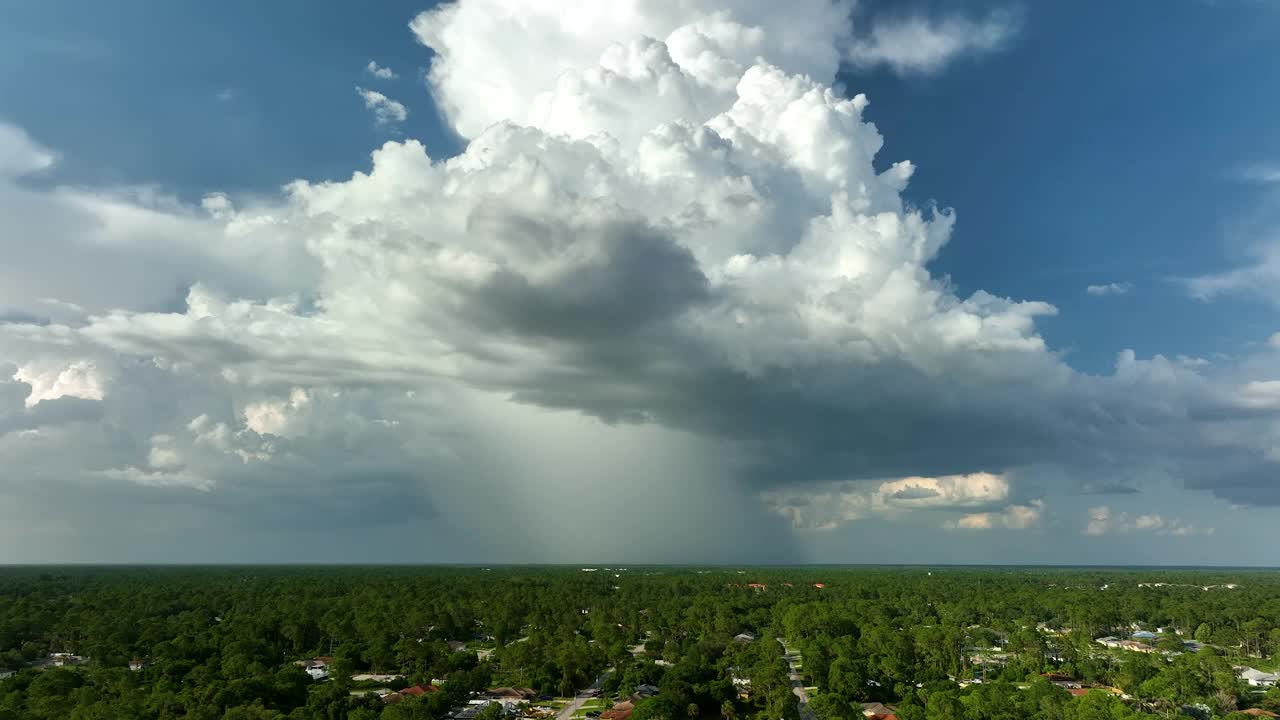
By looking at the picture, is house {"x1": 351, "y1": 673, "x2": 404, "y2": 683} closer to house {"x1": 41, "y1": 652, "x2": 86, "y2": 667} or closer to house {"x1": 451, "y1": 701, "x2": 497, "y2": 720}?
house {"x1": 451, "y1": 701, "x2": 497, "y2": 720}

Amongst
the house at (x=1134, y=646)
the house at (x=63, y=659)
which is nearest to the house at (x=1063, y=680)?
the house at (x=1134, y=646)

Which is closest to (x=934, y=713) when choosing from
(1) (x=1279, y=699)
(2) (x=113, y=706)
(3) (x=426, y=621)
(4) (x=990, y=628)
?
(1) (x=1279, y=699)

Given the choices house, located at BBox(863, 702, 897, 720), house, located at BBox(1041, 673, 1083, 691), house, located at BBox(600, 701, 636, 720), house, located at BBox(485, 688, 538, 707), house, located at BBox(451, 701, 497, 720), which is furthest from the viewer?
Answer: house, located at BBox(1041, 673, 1083, 691)

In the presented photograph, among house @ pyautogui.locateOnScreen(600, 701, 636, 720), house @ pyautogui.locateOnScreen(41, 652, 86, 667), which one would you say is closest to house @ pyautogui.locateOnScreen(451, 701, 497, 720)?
house @ pyautogui.locateOnScreen(600, 701, 636, 720)

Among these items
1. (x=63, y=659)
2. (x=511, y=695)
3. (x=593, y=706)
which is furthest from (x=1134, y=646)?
(x=63, y=659)

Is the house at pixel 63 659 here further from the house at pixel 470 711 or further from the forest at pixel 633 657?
the house at pixel 470 711

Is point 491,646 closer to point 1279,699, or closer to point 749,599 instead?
point 749,599
